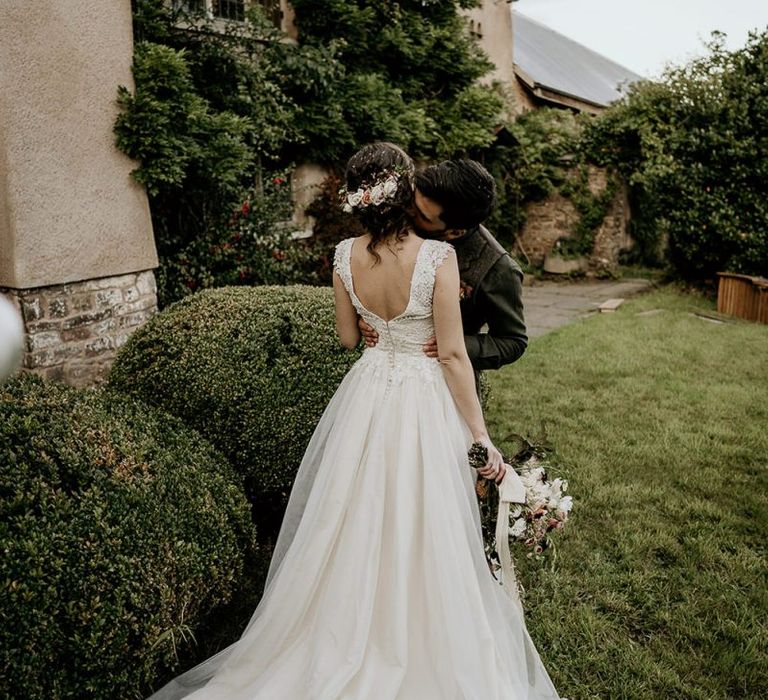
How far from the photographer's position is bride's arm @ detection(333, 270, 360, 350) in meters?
2.78

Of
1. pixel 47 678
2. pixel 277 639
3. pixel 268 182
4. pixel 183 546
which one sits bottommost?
pixel 277 639

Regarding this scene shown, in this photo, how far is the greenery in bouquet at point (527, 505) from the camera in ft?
8.61

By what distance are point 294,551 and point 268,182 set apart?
6482 mm

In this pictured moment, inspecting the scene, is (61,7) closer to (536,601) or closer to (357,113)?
(357,113)

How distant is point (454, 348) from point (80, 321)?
15.1 ft

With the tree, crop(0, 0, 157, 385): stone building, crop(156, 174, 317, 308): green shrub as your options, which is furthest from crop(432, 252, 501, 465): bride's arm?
the tree

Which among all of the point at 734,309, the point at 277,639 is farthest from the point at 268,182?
the point at 734,309

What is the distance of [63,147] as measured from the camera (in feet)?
18.7

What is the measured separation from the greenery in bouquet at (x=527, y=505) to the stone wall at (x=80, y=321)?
4527 millimetres

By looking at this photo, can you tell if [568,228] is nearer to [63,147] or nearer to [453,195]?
[63,147]

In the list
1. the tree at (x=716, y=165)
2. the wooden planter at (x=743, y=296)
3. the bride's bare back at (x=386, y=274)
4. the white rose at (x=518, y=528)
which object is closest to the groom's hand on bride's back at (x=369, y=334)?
the bride's bare back at (x=386, y=274)

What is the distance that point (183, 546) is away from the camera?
2.58m

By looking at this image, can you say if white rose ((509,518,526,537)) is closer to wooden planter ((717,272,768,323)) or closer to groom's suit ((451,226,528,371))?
groom's suit ((451,226,528,371))

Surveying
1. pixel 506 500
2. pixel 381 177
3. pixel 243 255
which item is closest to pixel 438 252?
pixel 381 177
